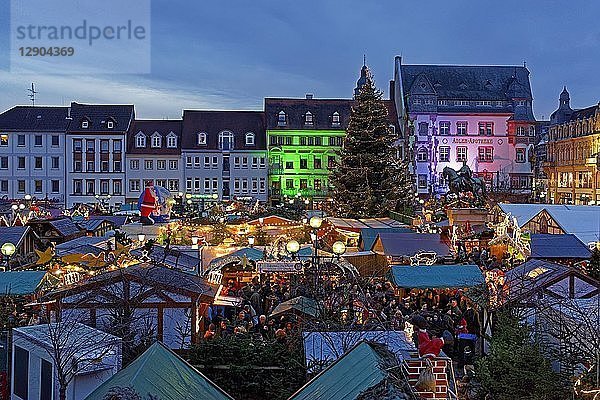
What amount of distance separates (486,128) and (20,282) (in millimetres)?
49026

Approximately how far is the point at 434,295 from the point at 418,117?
4197 centimetres

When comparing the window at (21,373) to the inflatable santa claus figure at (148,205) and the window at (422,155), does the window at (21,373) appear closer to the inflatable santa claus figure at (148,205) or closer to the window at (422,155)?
the inflatable santa claus figure at (148,205)

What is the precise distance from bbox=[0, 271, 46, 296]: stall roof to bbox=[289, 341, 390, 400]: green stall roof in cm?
979

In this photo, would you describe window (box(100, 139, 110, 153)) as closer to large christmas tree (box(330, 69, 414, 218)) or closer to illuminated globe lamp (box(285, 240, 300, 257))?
large christmas tree (box(330, 69, 414, 218))

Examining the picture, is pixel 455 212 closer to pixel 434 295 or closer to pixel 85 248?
pixel 434 295

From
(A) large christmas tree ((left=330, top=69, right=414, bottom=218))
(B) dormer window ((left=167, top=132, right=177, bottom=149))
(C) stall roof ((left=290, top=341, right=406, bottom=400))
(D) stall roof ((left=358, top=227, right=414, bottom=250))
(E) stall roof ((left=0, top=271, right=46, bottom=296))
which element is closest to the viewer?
(C) stall roof ((left=290, top=341, right=406, bottom=400))

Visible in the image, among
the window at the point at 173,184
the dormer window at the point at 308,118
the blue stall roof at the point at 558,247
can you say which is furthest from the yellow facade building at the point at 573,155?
the blue stall roof at the point at 558,247

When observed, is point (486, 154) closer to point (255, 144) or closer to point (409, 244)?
point (255, 144)

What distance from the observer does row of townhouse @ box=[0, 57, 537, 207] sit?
59000 millimetres

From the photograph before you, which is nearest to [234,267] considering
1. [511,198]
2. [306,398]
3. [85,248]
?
[85,248]

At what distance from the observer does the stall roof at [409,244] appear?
2189 centimetres

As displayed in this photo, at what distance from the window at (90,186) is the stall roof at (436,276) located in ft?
145

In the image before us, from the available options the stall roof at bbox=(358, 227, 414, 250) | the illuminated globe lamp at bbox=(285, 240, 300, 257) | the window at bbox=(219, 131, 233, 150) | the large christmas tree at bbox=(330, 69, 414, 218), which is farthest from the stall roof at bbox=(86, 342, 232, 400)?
the window at bbox=(219, 131, 233, 150)

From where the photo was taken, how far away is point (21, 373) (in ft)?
33.2
